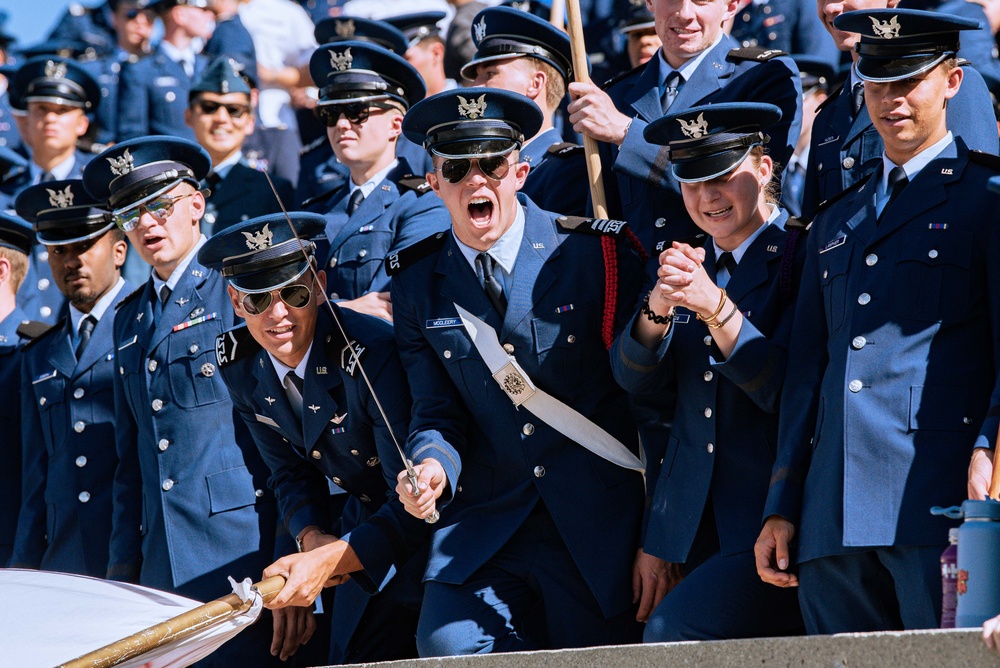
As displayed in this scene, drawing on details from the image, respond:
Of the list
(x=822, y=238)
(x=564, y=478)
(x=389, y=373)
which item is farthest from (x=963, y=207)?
(x=389, y=373)

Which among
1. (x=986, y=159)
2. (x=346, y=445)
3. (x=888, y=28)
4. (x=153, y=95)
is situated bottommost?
(x=153, y=95)

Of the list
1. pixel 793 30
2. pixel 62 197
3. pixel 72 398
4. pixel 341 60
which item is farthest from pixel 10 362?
pixel 793 30

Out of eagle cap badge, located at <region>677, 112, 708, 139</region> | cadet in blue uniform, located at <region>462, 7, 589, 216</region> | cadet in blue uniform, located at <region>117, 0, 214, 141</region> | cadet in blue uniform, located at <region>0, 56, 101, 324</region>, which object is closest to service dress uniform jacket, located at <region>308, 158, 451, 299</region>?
cadet in blue uniform, located at <region>462, 7, 589, 216</region>

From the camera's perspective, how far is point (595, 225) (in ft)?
18.9

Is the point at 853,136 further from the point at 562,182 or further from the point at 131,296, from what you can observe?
the point at 131,296

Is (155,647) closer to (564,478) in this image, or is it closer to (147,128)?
(564,478)

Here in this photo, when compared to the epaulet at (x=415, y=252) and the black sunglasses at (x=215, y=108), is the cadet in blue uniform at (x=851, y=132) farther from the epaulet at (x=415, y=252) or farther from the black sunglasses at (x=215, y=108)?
the black sunglasses at (x=215, y=108)

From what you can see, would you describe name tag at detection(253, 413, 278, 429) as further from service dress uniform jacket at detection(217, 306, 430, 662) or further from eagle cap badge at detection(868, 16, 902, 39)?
eagle cap badge at detection(868, 16, 902, 39)

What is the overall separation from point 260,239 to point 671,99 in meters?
1.87

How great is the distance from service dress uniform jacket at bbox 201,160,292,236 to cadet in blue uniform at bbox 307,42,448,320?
4.41ft

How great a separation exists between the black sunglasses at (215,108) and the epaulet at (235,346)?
3.36 metres

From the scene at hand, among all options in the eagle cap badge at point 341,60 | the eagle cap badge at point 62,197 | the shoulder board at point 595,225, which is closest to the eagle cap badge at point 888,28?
the shoulder board at point 595,225

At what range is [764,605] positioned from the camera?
4.96 meters

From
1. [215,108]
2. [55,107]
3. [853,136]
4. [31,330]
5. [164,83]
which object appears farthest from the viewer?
[164,83]
